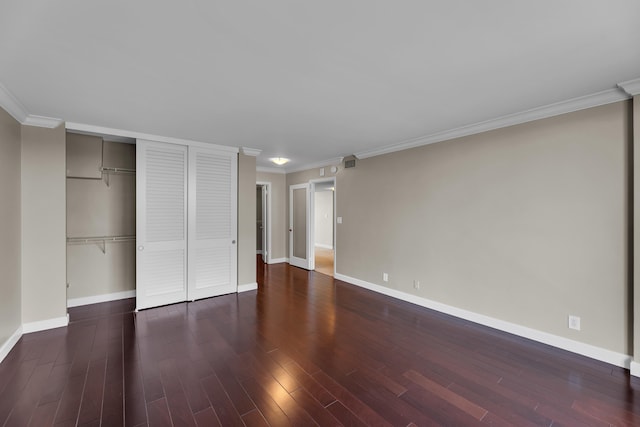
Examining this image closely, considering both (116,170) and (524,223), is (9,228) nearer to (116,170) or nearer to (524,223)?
(116,170)

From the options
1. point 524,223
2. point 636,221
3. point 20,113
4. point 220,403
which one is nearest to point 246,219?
point 20,113

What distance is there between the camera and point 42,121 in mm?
3100

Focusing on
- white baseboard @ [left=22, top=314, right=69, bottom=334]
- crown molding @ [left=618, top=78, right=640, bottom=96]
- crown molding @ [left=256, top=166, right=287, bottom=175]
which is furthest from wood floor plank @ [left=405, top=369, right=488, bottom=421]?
crown molding @ [left=256, top=166, right=287, bottom=175]

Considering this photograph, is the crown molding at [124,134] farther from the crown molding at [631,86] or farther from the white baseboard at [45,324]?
the crown molding at [631,86]

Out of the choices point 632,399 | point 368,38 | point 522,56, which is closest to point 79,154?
point 368,38

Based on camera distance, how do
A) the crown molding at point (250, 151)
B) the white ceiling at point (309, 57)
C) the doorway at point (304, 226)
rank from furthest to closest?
the doorway at point (304, 226) < the crown molding at point (250, 151) < the white ceiling at point (309, 57)

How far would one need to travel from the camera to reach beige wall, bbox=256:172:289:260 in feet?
22.8

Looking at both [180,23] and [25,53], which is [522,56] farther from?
[25,53]

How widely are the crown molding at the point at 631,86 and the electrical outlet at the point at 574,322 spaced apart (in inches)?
81.0

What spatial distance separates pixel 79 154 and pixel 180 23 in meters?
3.51

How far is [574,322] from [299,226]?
16.4 feet

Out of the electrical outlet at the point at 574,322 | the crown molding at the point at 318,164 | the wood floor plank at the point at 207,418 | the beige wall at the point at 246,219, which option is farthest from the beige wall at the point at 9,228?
the electrical outlet at the point at 574,322

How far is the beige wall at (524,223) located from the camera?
252 centimetres

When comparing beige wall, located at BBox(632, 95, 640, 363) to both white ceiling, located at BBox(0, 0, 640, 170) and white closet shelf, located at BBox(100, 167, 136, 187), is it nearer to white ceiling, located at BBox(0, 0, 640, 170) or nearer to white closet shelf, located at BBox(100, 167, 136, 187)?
white ceiling, located at BBox(0, 0, 640, 170)
